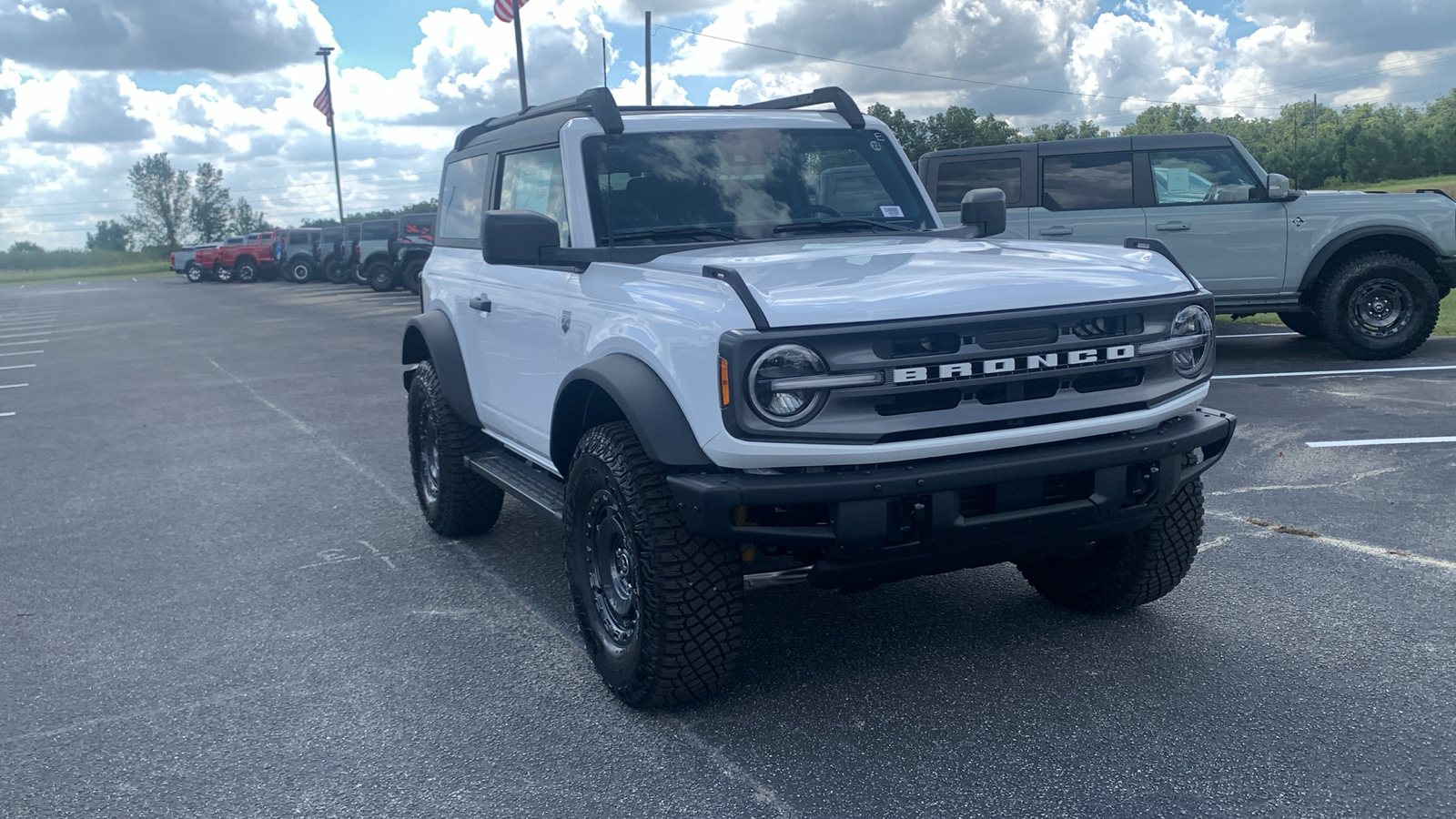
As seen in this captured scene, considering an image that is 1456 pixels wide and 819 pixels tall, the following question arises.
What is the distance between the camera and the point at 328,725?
382cm

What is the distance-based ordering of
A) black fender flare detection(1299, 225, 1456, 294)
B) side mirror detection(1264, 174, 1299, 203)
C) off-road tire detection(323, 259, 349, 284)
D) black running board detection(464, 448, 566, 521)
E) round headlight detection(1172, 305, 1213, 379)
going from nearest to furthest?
round headlight detection(1172, 305, 1213, 379) → black running board detection(464, 448, 566, 521) → black fender flare detection(1299, 225, 1456, 294) → side mirror detection(1264, 174, 1299, 203) → off-road tire detection(323, 259, 349, 284)

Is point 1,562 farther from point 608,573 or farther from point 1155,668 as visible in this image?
point 1155,668

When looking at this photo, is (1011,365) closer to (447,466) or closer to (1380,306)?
(447,466)

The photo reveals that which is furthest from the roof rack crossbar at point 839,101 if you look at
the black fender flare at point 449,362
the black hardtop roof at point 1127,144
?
the black hardtop roof at point 1127,144

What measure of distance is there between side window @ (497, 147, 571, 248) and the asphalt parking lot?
5.32ft

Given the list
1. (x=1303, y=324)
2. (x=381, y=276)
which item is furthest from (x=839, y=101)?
(x=381, y=276)

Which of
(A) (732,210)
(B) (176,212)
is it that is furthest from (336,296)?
(B) (176,212)

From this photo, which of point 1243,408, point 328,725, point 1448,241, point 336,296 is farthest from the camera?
point 336,296

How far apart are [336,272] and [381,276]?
10575 mm

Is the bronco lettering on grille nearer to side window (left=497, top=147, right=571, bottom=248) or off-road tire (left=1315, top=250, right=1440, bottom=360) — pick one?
side window (left=497, top=147, right=571, bottom=248)

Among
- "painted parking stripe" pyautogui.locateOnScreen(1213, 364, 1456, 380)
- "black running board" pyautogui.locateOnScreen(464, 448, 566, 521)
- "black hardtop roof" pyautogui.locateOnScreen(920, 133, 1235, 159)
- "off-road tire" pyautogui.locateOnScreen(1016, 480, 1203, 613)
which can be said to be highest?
"black hardtop roof" pyautogui.locateOnScreen(920, 133, 1235, 159)

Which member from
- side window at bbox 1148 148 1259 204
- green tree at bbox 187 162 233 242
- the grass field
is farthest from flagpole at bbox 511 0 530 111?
green tree at bbox 187 162 233 242

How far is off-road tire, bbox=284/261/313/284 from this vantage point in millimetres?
45875

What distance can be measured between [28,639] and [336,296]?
30105 millimetres
